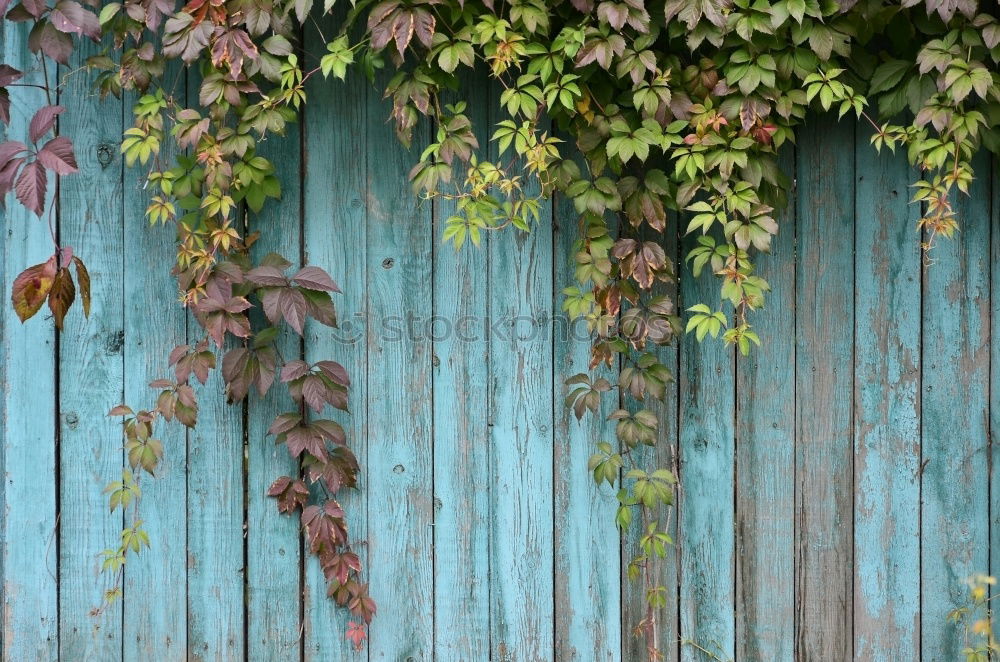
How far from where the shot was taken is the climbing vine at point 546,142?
2.05 meters

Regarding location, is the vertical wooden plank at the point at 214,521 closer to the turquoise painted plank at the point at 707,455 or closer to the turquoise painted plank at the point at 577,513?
the turquoise painted plank at the point at 577,513

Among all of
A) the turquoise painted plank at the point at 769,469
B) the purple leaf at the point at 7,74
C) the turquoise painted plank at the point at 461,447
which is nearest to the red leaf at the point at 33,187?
the purple leaf at the point at 7,74

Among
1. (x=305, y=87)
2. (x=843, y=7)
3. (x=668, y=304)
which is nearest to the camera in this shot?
(x=843, y=7)

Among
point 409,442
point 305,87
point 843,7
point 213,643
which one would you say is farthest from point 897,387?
point 213,643

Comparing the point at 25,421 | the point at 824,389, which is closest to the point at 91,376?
the point at 25,421

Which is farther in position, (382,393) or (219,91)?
(382,393)

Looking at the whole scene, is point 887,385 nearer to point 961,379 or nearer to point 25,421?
point 961,379

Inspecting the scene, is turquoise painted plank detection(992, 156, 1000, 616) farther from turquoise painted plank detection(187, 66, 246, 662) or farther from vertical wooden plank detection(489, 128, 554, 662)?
turquoise painted plank detection(187, 66, 246, 662)

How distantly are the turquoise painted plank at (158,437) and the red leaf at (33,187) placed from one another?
0.32 m

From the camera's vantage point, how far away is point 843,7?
6.72 ft

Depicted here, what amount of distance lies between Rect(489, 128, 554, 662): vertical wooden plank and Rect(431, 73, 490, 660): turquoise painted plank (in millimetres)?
26

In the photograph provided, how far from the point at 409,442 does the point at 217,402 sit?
0.49 metres

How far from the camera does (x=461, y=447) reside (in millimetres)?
2336

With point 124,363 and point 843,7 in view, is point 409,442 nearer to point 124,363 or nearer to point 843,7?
point 124,363
